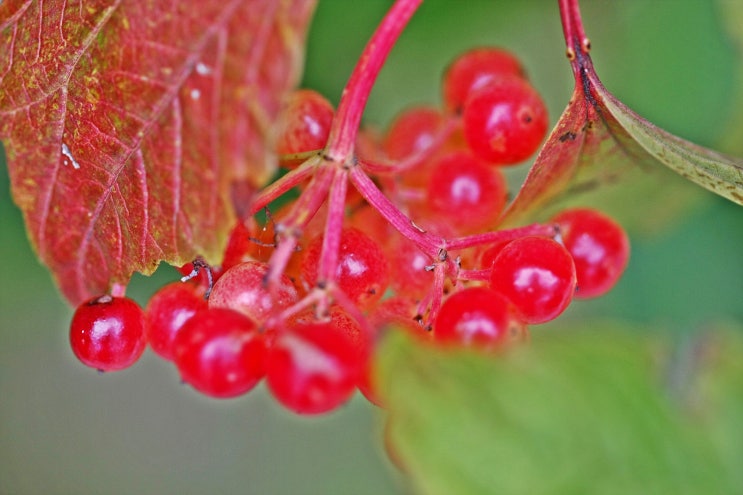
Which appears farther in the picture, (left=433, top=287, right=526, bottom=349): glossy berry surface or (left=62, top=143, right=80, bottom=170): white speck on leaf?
(left=62, top=143, right=80, bottom=170): white speck on leaf

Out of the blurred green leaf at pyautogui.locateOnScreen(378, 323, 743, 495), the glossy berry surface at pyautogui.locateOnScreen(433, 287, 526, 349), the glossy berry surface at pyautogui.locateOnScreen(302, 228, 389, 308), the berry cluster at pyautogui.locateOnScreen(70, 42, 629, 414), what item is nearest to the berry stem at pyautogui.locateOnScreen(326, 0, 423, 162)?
the berry cluster at pyautogui.locateOnScreen(70, 42, 629, 414)

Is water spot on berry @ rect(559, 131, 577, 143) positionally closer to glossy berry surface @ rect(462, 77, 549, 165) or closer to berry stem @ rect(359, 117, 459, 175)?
glossy berry surface @ rect(462, 77, 549, 165)

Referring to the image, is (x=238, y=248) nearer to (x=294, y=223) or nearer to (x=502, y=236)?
(x=294, y=223)

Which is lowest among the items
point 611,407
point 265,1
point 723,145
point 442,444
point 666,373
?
point 442,444

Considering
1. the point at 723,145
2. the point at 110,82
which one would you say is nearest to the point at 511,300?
the point at 110,82

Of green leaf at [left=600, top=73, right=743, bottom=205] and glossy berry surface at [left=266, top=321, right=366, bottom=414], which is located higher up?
green leaf at [left=600, top=73, right=743, bottom=205]

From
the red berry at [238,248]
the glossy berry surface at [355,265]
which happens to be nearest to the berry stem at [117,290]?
the red berry at [238,248]

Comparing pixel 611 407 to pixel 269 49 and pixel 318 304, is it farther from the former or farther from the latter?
pixel 269 49
